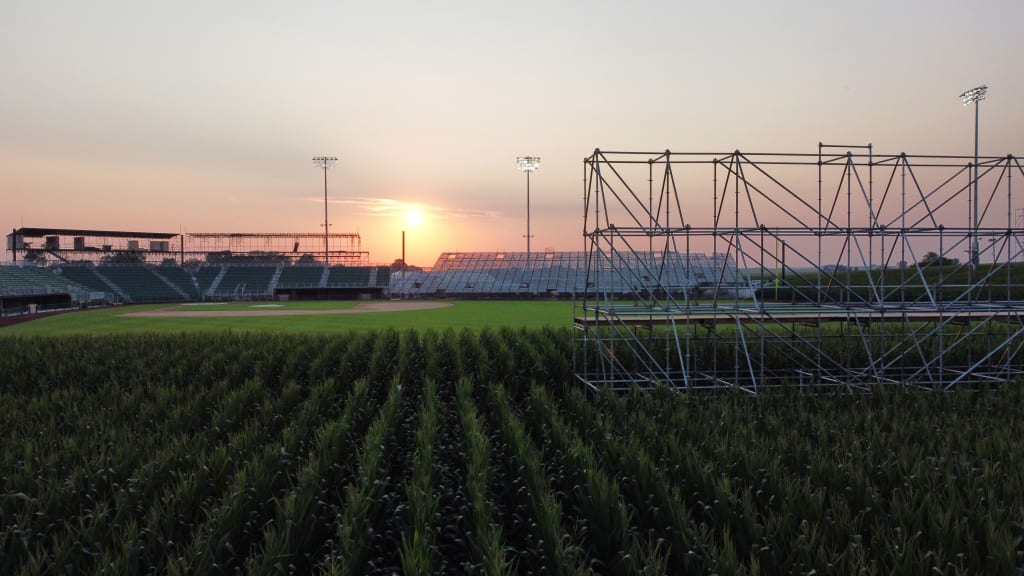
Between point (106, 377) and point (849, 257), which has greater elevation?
point (849, 257)

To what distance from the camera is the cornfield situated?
5496 mm

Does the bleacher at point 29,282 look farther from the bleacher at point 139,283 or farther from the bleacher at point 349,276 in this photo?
the bleacher at point 349,276

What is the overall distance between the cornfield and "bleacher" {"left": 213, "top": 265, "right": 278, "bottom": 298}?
79713 mm

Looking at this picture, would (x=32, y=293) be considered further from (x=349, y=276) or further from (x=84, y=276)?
(x=349, y=276)

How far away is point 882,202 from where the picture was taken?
17.6m

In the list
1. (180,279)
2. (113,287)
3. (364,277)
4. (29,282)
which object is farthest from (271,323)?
(180,279)

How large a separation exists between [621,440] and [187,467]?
19.3 ft

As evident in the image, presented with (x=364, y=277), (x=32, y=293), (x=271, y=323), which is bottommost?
(x=271, y=323)

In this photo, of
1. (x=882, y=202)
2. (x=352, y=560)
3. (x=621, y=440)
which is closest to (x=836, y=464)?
(x=621, y=440)

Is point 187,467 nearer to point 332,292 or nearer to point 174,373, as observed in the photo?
point 174,373

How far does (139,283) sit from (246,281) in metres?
13.5

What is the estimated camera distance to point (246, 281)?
91688mm

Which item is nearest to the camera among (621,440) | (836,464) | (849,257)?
(836,464)

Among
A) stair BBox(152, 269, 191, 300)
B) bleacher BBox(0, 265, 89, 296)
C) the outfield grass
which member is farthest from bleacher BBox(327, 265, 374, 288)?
the outfield grass
